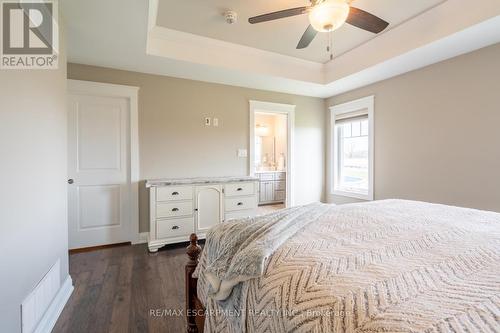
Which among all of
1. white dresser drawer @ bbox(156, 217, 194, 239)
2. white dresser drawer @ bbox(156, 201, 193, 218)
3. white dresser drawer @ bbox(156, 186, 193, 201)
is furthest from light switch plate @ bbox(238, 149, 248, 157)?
white dresser drawer @ bbox(156, 217, 194, 239)

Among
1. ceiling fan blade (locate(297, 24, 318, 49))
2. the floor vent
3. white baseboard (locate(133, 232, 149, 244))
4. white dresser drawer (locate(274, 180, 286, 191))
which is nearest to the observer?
the floor vent

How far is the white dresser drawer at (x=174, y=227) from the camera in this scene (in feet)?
9.75

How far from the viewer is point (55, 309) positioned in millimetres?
1727

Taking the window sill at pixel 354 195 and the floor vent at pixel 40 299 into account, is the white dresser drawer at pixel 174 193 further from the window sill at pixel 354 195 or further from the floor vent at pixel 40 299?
the window sill at pixel 354 195

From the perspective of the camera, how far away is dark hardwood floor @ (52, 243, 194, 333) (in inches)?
66.3

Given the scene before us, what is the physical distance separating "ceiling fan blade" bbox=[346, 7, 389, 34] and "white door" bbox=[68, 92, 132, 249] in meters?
2.83

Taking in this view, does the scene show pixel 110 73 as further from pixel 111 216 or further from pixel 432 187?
pixel 432 187

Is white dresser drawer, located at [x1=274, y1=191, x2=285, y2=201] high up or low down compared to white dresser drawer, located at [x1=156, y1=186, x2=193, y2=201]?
down

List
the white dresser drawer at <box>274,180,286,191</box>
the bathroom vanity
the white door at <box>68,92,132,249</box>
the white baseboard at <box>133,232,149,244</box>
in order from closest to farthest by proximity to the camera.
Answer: the white door at <box>68,92,132,249</box>
the white baseboard at <box>133,232,149,244</box>
the bathroom vanity
the white dresser drawer at <box>274,180,286,191</box>

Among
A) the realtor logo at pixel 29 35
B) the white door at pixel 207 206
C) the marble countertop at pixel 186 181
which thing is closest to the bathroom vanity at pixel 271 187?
the marble countertop at pixel 186 181

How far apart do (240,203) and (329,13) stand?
2.50 meters

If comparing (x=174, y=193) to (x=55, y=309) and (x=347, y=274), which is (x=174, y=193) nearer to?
(x=55, y=309)

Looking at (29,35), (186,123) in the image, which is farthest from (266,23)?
(29,35)

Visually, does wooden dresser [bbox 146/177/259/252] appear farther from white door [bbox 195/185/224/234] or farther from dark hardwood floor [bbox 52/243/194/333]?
dark hardwood floor [bbox 52/243/194/333]
